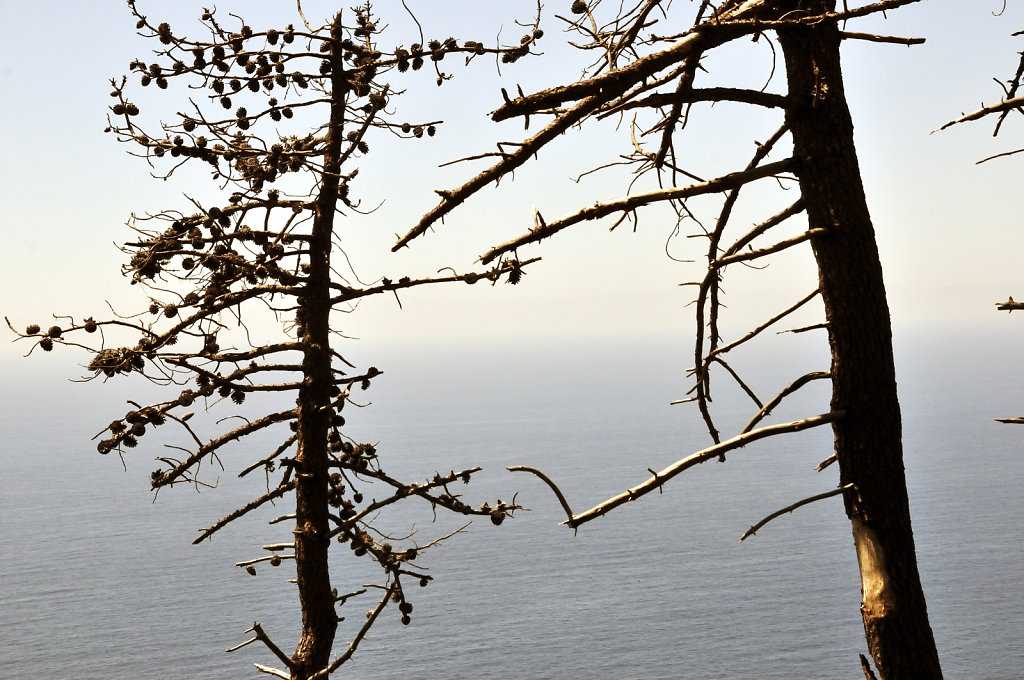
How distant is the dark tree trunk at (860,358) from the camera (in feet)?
13.0

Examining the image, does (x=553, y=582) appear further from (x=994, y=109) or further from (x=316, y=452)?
(x=994, y=109)

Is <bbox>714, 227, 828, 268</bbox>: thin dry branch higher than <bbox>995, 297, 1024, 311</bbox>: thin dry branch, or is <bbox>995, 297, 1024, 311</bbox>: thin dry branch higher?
<bbox>714, 227, 828, 268</bbox>: thin dry branch

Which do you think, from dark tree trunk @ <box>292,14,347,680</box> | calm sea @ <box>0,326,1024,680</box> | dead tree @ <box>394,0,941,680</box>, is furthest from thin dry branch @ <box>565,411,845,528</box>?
calm sea @ <box>0,326,1024,680</box>

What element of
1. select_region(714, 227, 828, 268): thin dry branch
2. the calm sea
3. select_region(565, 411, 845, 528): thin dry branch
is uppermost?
select_region(714, 227, 828, 268): thin dry branch

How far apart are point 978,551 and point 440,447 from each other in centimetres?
9021

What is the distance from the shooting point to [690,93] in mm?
4074

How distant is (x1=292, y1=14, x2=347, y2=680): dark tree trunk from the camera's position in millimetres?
8656

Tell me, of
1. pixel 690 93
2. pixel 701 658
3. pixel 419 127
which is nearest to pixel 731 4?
pixel 690 93

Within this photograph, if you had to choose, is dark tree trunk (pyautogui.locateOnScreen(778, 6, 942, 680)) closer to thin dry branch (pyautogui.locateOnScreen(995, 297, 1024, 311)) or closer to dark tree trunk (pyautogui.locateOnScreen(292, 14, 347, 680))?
thin dry branch (pyautogui.locateOnScreen(995, 297, 1024, 311))

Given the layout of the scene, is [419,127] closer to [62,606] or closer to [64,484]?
[62,606]

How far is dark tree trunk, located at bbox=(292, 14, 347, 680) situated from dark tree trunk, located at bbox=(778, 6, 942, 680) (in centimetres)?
552

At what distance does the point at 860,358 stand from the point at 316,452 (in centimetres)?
593

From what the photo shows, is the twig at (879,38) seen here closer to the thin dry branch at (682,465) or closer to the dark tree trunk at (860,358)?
the dark tree trunk at (860,358)

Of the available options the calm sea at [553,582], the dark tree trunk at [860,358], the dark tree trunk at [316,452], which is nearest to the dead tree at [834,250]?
the dark tree trunk at [860,358]
